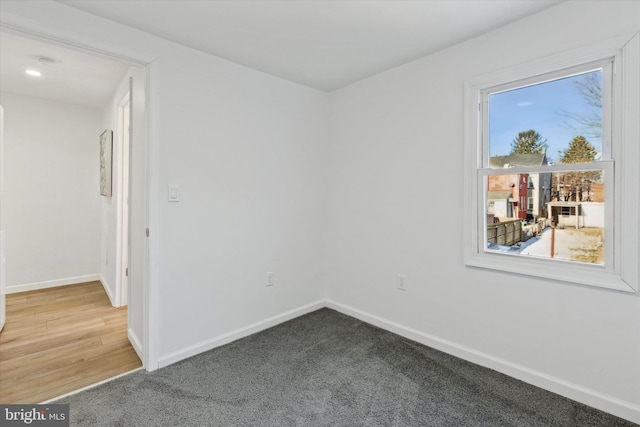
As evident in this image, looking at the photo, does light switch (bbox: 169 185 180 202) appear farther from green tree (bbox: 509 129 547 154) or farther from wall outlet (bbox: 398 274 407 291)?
green tree (bbox: 509 129 547 154)

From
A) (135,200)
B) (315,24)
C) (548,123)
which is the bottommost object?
(135,200)

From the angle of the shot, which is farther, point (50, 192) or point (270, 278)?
point (50, 192)

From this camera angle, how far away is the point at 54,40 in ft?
5.96

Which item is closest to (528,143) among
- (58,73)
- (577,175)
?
(577,175)

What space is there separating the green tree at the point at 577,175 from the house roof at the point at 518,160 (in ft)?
0.36

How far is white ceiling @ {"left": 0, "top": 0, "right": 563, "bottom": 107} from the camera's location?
1.86 metres

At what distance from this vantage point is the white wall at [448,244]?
179 centimetres

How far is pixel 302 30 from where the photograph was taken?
6.98ft

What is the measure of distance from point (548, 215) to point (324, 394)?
6.04 ft

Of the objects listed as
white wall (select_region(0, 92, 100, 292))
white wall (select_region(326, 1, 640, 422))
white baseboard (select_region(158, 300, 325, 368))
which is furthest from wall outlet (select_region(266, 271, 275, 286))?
white wall (select_region(0, 92, 100, 292))

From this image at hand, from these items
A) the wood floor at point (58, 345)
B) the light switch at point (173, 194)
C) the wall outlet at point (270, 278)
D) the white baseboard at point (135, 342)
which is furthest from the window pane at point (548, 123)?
the wood floor at point (58, 345)

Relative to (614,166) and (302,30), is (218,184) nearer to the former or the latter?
(302,30)

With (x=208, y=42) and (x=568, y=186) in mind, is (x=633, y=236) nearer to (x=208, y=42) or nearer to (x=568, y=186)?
(x=568, y=186)

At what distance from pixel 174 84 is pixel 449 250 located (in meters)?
2.41
